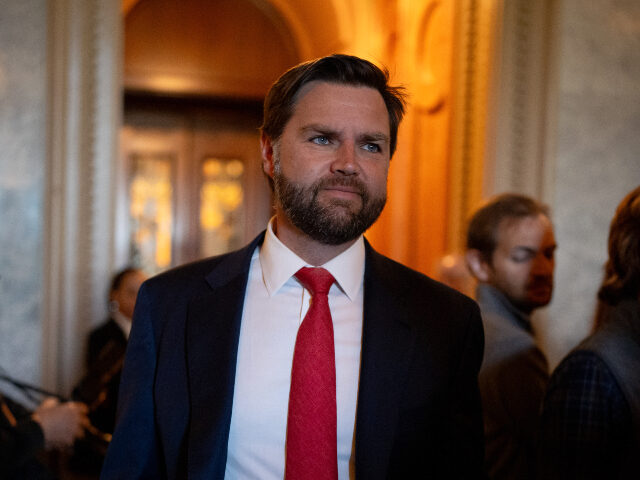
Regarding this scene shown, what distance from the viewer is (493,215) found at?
7.07 feet

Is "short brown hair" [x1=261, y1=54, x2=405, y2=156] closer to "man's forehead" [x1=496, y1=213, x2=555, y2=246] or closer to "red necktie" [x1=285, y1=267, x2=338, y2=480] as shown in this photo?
"red necktie" [x1=285, y1=267, x2=338, y2=480]

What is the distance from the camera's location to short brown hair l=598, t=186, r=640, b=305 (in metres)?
1.43

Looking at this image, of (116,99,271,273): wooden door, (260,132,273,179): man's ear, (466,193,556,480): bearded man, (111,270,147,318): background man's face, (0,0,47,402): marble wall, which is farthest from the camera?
(116,99,271,273): wooden door

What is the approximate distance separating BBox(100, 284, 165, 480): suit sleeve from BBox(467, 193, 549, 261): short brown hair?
3.98ft

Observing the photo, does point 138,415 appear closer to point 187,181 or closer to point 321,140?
point 321,140

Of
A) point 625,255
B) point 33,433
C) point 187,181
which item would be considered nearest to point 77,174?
point 33,433

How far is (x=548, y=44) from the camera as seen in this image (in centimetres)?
338

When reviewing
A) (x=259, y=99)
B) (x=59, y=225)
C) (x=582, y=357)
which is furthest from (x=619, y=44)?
(x=259, y=99)

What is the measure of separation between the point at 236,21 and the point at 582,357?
5.99 metres

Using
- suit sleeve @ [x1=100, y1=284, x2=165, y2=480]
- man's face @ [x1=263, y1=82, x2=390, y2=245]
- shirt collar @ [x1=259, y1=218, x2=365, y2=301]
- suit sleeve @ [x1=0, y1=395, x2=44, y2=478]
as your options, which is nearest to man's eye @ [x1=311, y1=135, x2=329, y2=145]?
man's face @ [x1=263, y1=82, x2=390, y2=245]

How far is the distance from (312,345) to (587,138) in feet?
A: 8.53

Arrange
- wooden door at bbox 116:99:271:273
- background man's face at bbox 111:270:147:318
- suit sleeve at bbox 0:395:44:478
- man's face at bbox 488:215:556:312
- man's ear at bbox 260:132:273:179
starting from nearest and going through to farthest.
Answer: man's ear at bbox 260:132:273:179 → suit sleeve at bbox 0:395:44:478 → man's face at bbox 488:215:556:312 → background man's face at bbox 111:270:147:318 → wooden door at bbox 116:99:271:273

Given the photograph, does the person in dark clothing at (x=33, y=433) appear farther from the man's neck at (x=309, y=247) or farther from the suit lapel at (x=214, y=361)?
the man's neck at (x=309, y=247)

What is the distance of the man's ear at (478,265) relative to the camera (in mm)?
2176
